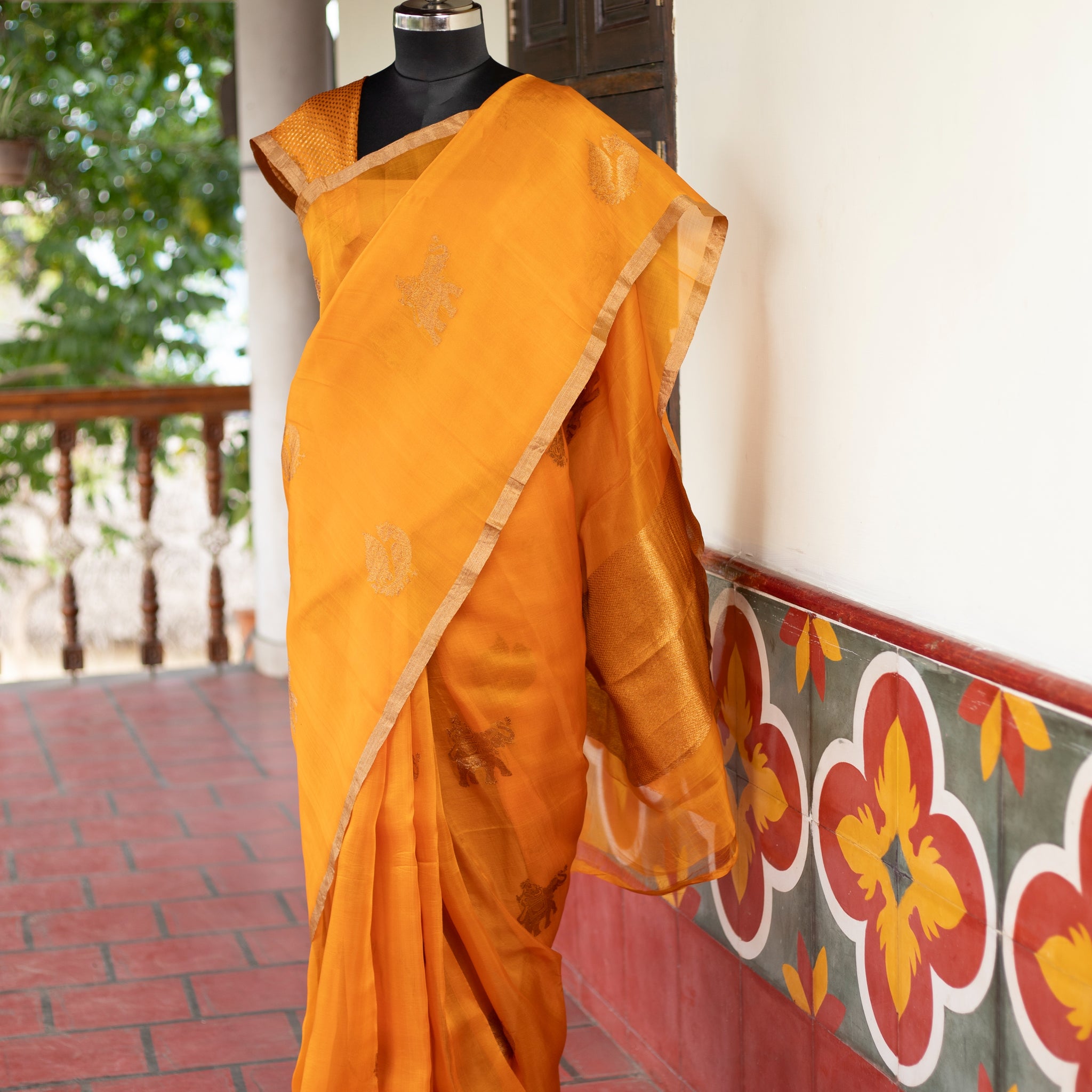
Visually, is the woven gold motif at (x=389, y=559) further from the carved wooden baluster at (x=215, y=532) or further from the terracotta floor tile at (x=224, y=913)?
the carved wooden baluster at (x=215, y=532)

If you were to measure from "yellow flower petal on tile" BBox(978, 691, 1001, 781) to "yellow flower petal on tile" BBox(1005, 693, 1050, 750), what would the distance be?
18 millimetres

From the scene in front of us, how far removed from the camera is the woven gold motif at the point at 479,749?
156 centimetres

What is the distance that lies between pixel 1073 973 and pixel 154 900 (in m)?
2.04

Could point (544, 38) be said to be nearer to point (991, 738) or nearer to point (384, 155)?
point (384, 155)

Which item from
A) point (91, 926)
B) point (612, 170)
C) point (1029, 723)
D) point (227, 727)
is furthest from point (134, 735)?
point (1029, 723)

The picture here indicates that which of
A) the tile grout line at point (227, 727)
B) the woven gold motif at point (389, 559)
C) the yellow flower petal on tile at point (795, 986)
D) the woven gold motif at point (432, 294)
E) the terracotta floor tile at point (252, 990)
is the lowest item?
the tile grout line at point (227, 727)

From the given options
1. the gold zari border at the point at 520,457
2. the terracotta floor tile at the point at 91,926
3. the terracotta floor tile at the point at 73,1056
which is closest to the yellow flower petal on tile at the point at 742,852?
the gold zari border at the point at 520,457

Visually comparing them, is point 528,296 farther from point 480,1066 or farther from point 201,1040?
point 201,1040

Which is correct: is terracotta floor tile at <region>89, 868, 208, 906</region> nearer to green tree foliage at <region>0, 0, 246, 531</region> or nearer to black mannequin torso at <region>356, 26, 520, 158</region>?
black mannequin torso at <region>356, 26, 520, 158</region>

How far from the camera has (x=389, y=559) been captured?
1496 mm

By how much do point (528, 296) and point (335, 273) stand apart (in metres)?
0.26

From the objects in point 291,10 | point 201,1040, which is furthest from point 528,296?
point 291,10

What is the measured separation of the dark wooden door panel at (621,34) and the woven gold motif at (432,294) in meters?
0.56

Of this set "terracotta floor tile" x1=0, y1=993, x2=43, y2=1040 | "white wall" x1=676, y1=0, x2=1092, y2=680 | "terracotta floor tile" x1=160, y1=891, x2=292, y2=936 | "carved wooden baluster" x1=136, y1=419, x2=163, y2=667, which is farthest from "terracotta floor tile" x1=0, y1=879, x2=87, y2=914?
"white wall" x1=676, y1=0, x2=1092, y2=680
